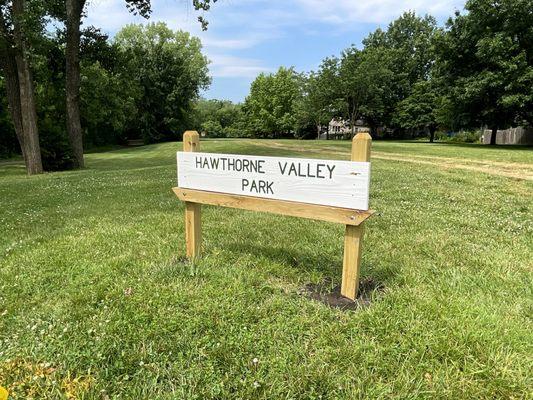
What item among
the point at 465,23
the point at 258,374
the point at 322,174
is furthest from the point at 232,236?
the point at 465,23

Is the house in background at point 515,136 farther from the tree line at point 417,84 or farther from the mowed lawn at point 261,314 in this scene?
the mowed lawn at point 261,314

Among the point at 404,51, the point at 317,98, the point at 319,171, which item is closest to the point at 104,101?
the point at 317,98

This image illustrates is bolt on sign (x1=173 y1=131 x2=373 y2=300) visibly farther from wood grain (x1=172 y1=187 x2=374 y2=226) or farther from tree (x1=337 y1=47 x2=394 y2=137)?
tree (x1=337 y1=47 x2=394 y2=137)

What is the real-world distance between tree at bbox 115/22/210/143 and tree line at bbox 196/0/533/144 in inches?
541

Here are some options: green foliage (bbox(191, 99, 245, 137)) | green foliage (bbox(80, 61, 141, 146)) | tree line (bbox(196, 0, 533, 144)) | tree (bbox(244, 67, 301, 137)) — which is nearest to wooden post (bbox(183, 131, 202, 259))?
green foliage (bbox(80, 61, 141, 146))

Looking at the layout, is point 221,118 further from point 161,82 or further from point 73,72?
point 73,72

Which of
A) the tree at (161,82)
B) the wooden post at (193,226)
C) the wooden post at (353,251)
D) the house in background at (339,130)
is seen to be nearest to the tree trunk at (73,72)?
the wooden post at (193,226)

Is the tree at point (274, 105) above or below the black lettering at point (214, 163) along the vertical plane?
above

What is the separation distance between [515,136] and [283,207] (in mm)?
35430

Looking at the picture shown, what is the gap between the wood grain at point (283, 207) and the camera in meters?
2.80

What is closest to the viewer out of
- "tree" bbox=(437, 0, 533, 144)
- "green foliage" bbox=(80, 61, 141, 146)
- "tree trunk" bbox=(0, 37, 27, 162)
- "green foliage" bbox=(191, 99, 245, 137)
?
"tree trunk" bbox=(0, 37, 27, 162)

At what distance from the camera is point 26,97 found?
13.1m

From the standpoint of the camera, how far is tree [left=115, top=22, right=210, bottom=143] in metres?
42.6

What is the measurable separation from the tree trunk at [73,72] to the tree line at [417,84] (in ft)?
72.5
